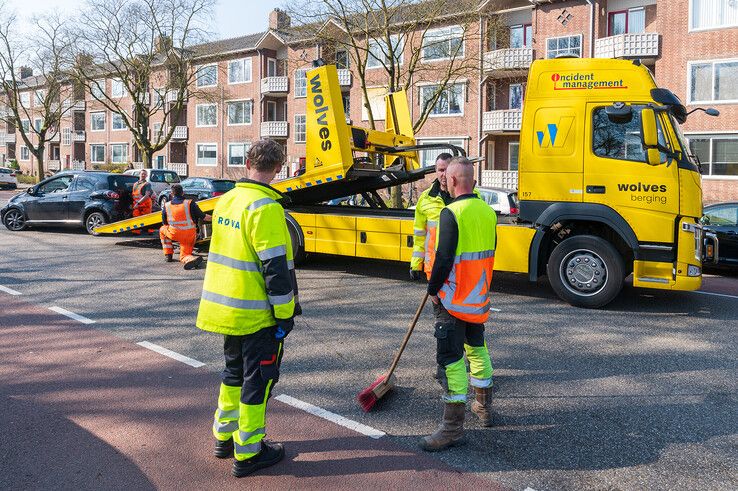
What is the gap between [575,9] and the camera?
26.8m

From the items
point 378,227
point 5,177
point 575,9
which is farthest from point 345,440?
point 5,177

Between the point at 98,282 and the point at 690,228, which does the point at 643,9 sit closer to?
the point at 690,228

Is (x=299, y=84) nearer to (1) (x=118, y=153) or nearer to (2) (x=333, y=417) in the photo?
(1) (x=118, y=153)

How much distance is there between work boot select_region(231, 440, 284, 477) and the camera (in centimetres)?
338

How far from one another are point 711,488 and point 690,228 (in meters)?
4.68

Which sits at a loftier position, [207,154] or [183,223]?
[207,154]

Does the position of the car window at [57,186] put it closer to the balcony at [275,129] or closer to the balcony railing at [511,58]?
the balcony railing at [511,58]

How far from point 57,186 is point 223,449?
1414cm

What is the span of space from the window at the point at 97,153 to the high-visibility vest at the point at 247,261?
185 ft

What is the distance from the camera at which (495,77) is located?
1115 inches

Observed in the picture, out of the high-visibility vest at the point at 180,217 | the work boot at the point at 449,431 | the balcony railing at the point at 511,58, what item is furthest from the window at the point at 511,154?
the work boot at the point at 449,431

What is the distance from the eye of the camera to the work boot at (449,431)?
12.2 feet

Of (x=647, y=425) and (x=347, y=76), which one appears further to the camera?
(x=347, y=76)

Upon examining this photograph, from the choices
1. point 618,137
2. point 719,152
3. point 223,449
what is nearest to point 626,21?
point 719,152
